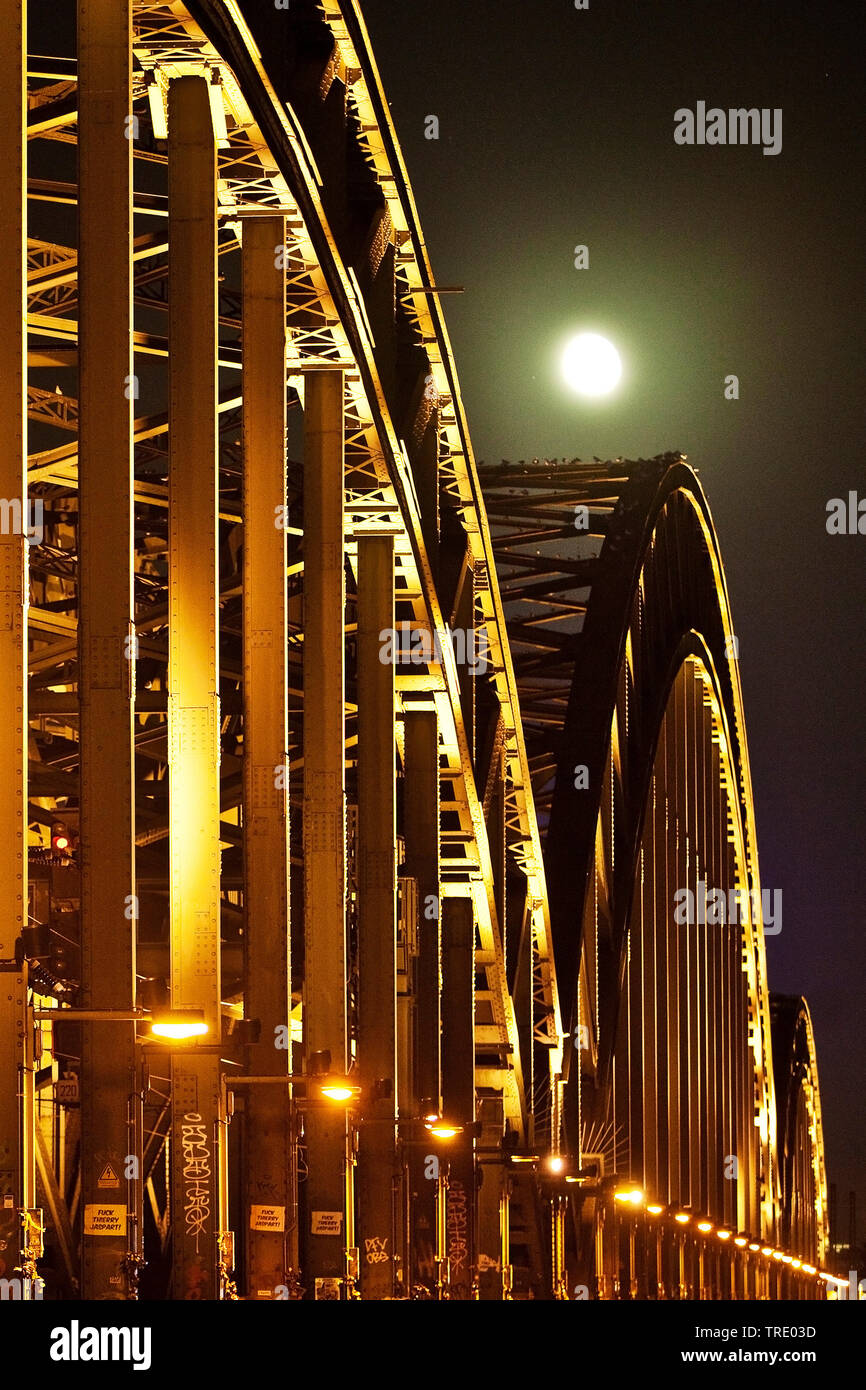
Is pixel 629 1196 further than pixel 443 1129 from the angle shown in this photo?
Yes

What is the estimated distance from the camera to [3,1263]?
1742cm

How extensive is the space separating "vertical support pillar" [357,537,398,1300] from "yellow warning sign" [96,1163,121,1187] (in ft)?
34.9

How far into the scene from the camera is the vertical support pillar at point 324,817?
1104 inches

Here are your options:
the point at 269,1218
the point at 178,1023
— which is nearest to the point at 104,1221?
the point at 178,1023

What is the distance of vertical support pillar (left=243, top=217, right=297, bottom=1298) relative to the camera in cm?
2556

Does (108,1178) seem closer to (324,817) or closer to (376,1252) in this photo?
(324,817)

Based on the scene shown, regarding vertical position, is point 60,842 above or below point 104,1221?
above

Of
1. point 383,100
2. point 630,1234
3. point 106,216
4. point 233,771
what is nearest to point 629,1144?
point 630,1234

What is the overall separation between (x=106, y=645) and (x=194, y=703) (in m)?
2.63

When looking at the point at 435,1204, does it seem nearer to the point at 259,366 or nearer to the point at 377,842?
→ the point at 377,842

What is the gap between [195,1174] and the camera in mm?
22656

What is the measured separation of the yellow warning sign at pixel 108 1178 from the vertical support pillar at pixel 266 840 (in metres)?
5.33

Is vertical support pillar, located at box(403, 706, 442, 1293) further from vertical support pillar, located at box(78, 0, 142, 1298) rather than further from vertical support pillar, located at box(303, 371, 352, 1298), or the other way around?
vertical support pillar, located at box(78, 0, 142, 1298)

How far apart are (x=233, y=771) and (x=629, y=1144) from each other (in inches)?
1423
